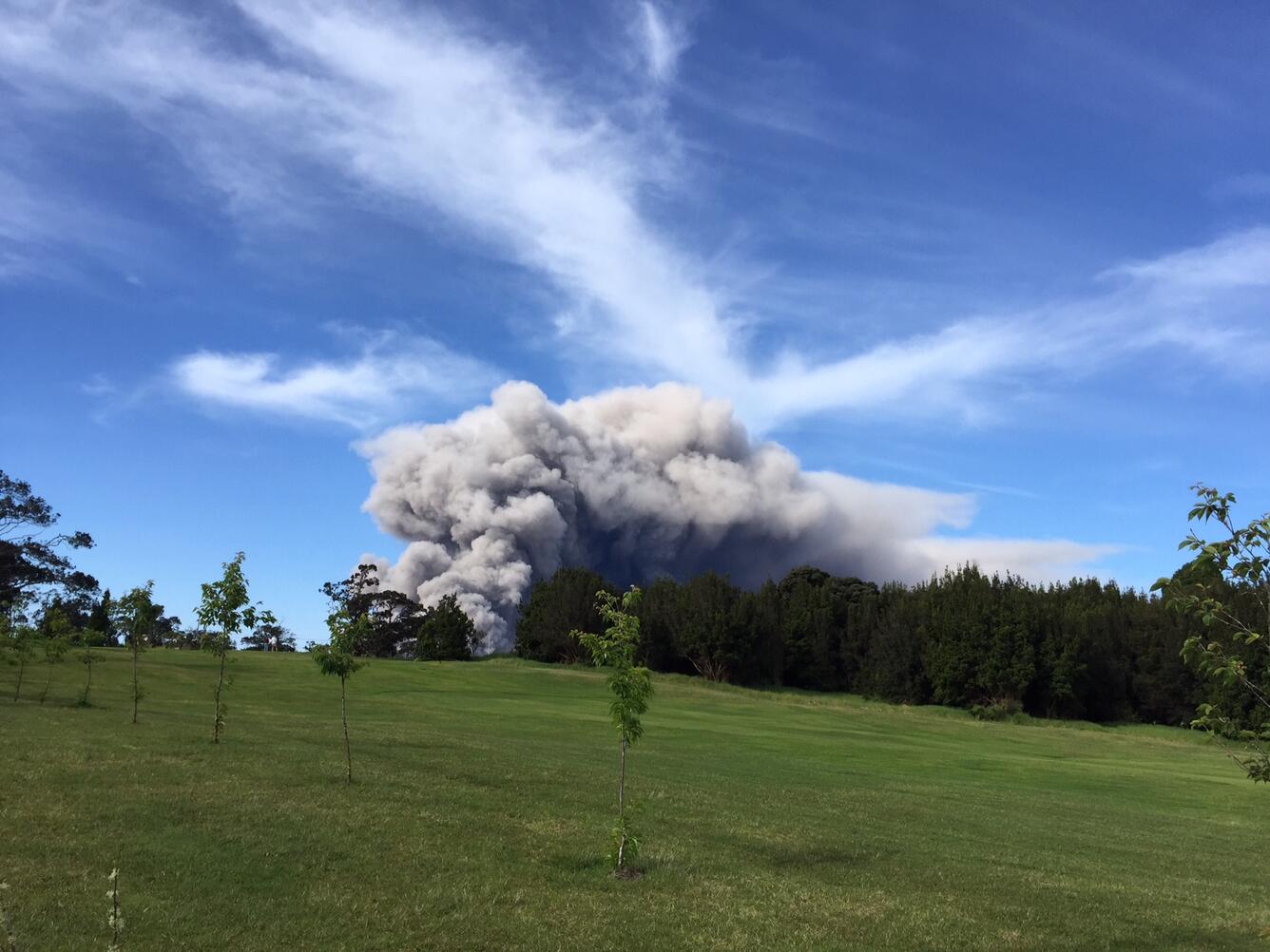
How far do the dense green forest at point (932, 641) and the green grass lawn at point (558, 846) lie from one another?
53673 mm

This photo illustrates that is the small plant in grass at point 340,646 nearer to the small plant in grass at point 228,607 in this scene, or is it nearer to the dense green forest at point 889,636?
the small plant in grass at point 228,607

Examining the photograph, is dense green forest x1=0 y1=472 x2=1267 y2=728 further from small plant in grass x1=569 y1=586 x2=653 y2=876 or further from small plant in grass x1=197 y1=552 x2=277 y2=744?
small plant in grass x1=569 y1=586 x2=653 y2=876

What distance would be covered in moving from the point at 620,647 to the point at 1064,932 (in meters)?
7.28

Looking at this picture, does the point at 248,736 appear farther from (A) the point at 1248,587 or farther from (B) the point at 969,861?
(A) the point at 1248,587

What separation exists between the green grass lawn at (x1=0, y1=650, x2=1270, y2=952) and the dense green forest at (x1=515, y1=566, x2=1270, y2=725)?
53673mm

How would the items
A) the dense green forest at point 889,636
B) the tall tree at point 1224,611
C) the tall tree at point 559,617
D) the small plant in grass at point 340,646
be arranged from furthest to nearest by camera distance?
1. the tall tree at point 559,617
2. the dense green forest at point 889,636
3. the small plant in grass at point 340,646
4. the tall tree at point 1224,611

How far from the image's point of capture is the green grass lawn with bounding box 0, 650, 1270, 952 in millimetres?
11086

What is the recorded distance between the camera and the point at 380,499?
17550 centimetres

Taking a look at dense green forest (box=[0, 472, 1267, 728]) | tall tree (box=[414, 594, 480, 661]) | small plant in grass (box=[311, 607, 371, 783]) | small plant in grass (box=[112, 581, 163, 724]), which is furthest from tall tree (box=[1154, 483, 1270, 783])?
tall tree (box=[414, 594, 480, 661])

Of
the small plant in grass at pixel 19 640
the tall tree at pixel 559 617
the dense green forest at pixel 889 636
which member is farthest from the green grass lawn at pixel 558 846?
the tall tree at pixel 559 617

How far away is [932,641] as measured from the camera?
8850 centimetres

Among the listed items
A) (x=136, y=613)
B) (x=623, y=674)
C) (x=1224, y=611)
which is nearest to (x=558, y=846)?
(x=623, y=674)

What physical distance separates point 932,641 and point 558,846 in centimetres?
8039

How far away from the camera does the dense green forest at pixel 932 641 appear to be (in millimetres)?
82812
